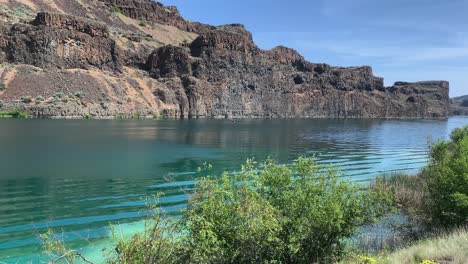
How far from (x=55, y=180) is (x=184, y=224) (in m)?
21.1

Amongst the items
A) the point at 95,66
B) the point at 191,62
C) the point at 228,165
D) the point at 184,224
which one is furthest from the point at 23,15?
the point at 184,224

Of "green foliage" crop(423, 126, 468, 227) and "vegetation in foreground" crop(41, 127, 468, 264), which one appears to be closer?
"vegetation in foreground" crop(41, 127, 468, 264)

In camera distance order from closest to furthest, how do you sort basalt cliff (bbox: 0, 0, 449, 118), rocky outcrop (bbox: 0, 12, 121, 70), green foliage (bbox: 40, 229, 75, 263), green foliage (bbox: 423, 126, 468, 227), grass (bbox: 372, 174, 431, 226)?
green foliage (bbox: 40, 229, 75, 263)
green foliage (bbox: 423, 126, 468, 227)
grass (bbox: 372, 174, 431, 226)
basalt cliff (bbox: 0, 0, 449, 118)
rocky outcrop (bbox: 0, 12, 121, 70)

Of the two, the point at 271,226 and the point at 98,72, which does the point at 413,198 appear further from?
the point at 98,72

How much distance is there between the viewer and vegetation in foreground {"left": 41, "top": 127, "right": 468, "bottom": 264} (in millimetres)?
10477

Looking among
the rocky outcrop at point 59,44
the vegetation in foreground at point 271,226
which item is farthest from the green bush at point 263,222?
the rocky outcrop at point 59,44

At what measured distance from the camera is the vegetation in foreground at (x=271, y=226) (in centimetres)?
1048

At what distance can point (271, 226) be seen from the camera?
10711 mm

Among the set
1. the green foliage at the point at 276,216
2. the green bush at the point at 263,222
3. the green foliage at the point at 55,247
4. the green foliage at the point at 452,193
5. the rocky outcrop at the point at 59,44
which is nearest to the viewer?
the green foliage at the point at 55,247

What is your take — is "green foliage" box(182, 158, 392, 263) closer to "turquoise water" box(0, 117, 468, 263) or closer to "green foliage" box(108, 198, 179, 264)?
"green foliage" box(108, 198, 179, 264)

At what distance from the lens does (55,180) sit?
29078mm

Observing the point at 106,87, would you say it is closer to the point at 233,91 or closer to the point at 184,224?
the point at 233,91

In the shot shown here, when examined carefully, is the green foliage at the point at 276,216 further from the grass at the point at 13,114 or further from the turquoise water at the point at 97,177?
the grass at the point at 13,114

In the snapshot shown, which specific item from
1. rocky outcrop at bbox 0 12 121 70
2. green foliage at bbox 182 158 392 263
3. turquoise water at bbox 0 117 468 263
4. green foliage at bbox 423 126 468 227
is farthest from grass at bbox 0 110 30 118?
green foliage at bbox 182 158 392 263
